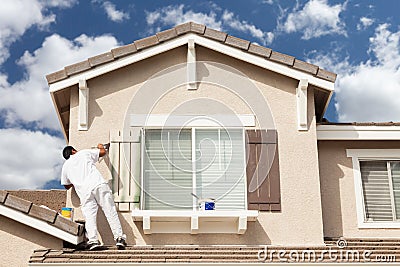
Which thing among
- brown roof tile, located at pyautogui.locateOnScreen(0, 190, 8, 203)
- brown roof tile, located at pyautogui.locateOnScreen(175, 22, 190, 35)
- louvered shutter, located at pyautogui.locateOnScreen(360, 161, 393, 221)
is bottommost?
brown roof tile, located at pyautogui.locateOnScreen(0, 190, 8, 203)

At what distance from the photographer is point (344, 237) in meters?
12.9

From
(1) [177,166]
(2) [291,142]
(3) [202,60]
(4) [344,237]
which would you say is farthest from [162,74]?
(4) [344,237]

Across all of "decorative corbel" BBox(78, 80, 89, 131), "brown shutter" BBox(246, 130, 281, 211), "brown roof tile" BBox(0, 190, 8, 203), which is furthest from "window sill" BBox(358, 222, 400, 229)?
"brown roof tile" BBox(0, 190, 8, 203)

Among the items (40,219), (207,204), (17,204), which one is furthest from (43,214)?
(207,204)

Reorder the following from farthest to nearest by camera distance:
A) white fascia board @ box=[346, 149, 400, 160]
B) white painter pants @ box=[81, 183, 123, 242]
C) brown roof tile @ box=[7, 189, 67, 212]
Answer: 1. brown roof tile @ box=[7, 189, 67, 212]
2. white fascia board @ box=[346, 149, 400, 160]
3. white painter pants @ box=[81, 183, 123, 242]

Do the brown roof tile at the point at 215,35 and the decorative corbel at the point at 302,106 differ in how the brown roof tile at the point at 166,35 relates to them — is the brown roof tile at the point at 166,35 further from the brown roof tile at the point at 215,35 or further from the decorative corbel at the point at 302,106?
the decorative corbel at the point at 302,106

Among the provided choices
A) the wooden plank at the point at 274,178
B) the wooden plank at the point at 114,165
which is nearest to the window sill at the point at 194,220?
the wooden plank at the point at 274,178

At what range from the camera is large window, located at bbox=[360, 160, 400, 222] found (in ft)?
43.3

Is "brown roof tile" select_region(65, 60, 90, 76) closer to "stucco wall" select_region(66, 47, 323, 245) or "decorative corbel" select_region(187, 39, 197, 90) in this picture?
"stucco wall" select_region(66, 47, 323, 245)

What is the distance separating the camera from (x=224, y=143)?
42.0 ft

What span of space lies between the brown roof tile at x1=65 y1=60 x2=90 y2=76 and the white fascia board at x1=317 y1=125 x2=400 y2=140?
4.64m

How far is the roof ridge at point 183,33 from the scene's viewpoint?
12.8 m

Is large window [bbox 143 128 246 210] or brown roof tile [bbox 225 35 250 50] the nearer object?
large window [bbox 143 128 246 210]

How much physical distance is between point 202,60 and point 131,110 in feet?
5.70
